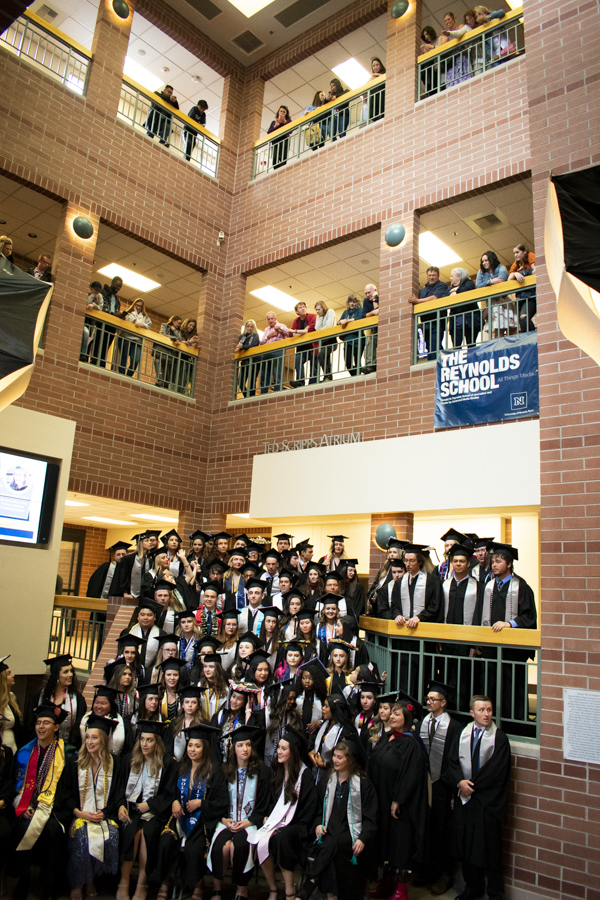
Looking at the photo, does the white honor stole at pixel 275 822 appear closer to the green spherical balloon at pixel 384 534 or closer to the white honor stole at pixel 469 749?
the white honor stole at pixel 469 749

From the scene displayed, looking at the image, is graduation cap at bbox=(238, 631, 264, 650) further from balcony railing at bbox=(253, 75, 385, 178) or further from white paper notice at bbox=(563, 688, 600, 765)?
balcony railing at bbox=(253, 75, 385, 178)

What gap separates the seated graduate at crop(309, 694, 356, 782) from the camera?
5.74 meters

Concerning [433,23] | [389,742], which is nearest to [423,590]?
[389,742]

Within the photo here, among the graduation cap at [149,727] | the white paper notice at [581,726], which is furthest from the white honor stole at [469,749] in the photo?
the graduation cap at [149,727]

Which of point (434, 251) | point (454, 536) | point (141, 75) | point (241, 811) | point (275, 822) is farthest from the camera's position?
point (141, 75)

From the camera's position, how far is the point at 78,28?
12.2 m

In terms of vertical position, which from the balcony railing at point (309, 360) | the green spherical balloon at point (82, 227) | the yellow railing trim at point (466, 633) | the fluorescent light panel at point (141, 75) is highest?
the fluorescent light panel at point (141, 75)

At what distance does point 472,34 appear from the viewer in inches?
392

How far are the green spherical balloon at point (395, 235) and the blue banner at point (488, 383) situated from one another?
6.74 ft

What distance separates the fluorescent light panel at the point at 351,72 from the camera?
1262 centimetres

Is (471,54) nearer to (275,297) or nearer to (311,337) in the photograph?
(311,337)

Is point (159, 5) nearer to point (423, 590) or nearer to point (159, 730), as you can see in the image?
point (423, 590)

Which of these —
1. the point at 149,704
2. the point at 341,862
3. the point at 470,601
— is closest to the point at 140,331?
the point at 149,704

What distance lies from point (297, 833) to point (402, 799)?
835 mm
